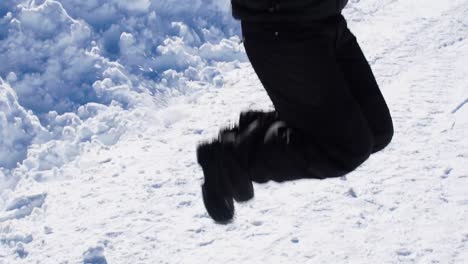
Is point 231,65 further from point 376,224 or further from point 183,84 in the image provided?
point 376,224

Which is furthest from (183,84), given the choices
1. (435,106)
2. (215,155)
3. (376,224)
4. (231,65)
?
(215,155)

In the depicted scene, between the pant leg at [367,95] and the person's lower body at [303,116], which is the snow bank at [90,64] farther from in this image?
the pant leg at [367,95]

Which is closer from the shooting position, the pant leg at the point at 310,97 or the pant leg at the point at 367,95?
the pant leg at the point at 310,97

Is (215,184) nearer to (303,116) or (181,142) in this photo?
(303,116)

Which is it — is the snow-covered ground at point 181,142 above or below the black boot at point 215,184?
below

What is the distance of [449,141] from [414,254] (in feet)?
3.65

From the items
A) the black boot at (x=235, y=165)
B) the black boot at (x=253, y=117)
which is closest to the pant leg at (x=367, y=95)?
the black boot at (x=253, y=117)

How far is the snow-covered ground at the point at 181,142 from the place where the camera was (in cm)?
334

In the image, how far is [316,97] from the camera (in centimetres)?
203

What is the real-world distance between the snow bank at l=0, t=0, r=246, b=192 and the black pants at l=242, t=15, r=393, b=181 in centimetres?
244

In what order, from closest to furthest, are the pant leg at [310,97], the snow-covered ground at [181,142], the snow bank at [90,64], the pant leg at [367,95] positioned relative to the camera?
1. the pant leg at [310,97]
2. the pant leg at [367,95]
3. the snow-covered ground at [181,142]
4. the snow bank at [90,64]

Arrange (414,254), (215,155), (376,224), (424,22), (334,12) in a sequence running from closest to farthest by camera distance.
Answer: (334,12), (215,155), (414,254), (376,224), (424,22)

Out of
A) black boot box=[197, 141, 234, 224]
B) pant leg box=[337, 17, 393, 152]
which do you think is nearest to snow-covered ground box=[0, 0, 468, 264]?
black boot box=[197, 141, 234, 224]

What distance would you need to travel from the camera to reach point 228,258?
3.20m
